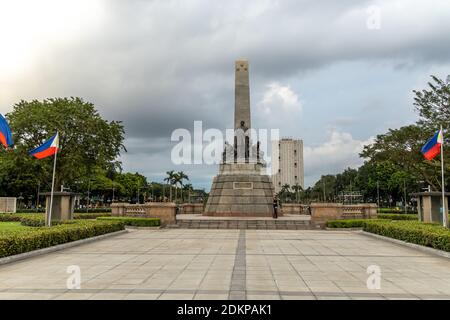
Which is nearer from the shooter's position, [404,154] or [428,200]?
[428,200]

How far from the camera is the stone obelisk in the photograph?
31.4 meters

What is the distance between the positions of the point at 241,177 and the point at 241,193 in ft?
4.79

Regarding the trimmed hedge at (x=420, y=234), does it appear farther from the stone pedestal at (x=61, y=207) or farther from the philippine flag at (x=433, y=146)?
the stone pedestal at (x=61, y=207)

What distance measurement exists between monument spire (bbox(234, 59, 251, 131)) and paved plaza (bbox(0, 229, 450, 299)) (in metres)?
20.3

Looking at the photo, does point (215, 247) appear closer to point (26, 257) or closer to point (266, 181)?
point (26, 257)

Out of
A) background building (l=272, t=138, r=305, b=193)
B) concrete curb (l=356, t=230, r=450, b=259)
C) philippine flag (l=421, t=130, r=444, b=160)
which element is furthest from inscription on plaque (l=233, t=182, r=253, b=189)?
background building (l=272, t=138, r=305, b=193)

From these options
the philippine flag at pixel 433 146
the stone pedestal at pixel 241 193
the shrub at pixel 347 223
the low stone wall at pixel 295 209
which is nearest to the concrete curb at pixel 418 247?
the shrub at pixel 347 223

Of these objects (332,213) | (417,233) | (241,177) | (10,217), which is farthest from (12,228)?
(332,213)

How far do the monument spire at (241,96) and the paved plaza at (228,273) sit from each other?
20.3 m

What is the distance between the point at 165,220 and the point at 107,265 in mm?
15320

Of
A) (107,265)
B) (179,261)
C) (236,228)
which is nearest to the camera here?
(107,265)

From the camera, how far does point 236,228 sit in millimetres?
24609
